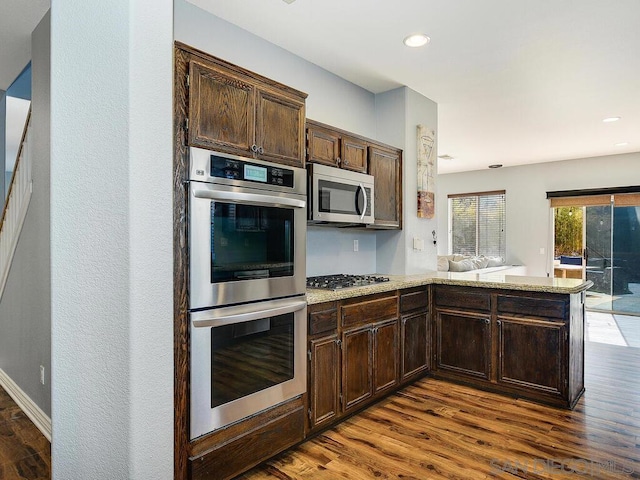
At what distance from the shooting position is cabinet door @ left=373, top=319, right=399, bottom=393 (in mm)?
2982

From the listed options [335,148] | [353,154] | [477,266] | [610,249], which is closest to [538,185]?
[610,249]

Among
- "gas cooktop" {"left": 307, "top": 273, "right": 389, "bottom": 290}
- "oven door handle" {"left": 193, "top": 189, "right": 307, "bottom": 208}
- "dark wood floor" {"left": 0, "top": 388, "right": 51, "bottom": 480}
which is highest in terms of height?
"oven door handle" {"left": 193, "top": 189, "right": 307, "bottom": 208}

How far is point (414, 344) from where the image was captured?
343cm

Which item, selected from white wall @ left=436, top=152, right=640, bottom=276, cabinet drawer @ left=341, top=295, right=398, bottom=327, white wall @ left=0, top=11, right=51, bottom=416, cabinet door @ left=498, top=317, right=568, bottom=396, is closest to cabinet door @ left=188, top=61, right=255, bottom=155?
cabinet drawer @ left=341, top=295, right=398, bottom=327

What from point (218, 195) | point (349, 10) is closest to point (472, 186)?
point (349, 10)

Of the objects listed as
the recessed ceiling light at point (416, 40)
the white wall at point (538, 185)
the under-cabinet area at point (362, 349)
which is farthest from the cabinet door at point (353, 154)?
the white wall at point (538, 185)

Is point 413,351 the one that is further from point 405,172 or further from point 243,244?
point 243,244

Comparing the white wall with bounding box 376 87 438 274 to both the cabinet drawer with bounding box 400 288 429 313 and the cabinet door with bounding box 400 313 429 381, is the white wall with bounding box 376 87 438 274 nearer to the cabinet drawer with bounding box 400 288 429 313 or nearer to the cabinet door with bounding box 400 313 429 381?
the cabinet drawer with bounding box 400 288 429 313

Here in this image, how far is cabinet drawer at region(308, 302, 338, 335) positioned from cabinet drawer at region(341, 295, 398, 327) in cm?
9

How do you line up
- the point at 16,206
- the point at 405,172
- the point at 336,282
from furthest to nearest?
the point at 405,172 → the point at 16,206 → the point at 336,282

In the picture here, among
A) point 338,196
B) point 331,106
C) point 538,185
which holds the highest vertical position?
point 331,106

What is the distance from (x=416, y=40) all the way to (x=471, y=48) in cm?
47

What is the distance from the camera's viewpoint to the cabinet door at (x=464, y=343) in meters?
3.34

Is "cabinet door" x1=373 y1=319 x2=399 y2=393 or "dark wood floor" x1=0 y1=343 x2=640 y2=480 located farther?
"cabinet door" x1=373 y1=319 x2=399 y2=393
